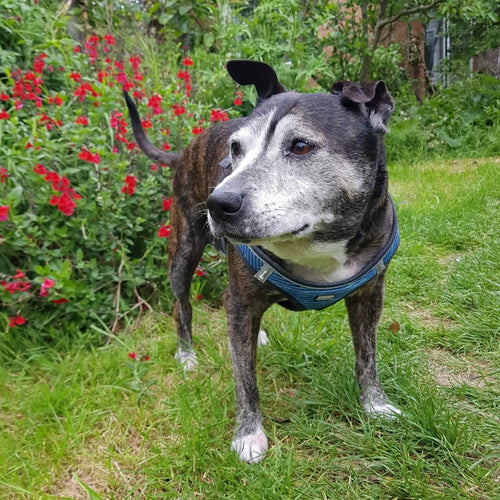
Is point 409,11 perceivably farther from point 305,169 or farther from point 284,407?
point 284,407

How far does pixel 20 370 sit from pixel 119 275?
0.81 m

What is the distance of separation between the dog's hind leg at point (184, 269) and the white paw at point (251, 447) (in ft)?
2.61

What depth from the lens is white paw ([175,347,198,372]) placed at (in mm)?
2646

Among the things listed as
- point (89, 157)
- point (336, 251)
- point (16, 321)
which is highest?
point (89, 157)

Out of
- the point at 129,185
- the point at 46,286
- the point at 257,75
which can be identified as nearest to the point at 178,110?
the point at 129,185

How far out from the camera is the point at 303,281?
1.75 metres

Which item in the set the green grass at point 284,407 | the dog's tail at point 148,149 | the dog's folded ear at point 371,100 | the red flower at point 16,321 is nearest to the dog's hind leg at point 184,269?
the green grass at point 284,407

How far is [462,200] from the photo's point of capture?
13.5ft

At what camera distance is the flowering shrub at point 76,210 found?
2.62 meters

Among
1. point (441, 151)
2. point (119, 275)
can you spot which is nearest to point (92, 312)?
point (119, 275)

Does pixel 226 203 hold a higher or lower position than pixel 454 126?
higher

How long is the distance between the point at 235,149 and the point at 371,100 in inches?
22.2

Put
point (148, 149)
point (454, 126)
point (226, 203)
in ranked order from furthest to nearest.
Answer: point (454, 126) < point (148, 149) < point (226, 203)

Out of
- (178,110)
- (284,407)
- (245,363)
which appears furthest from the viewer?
(178,110)
